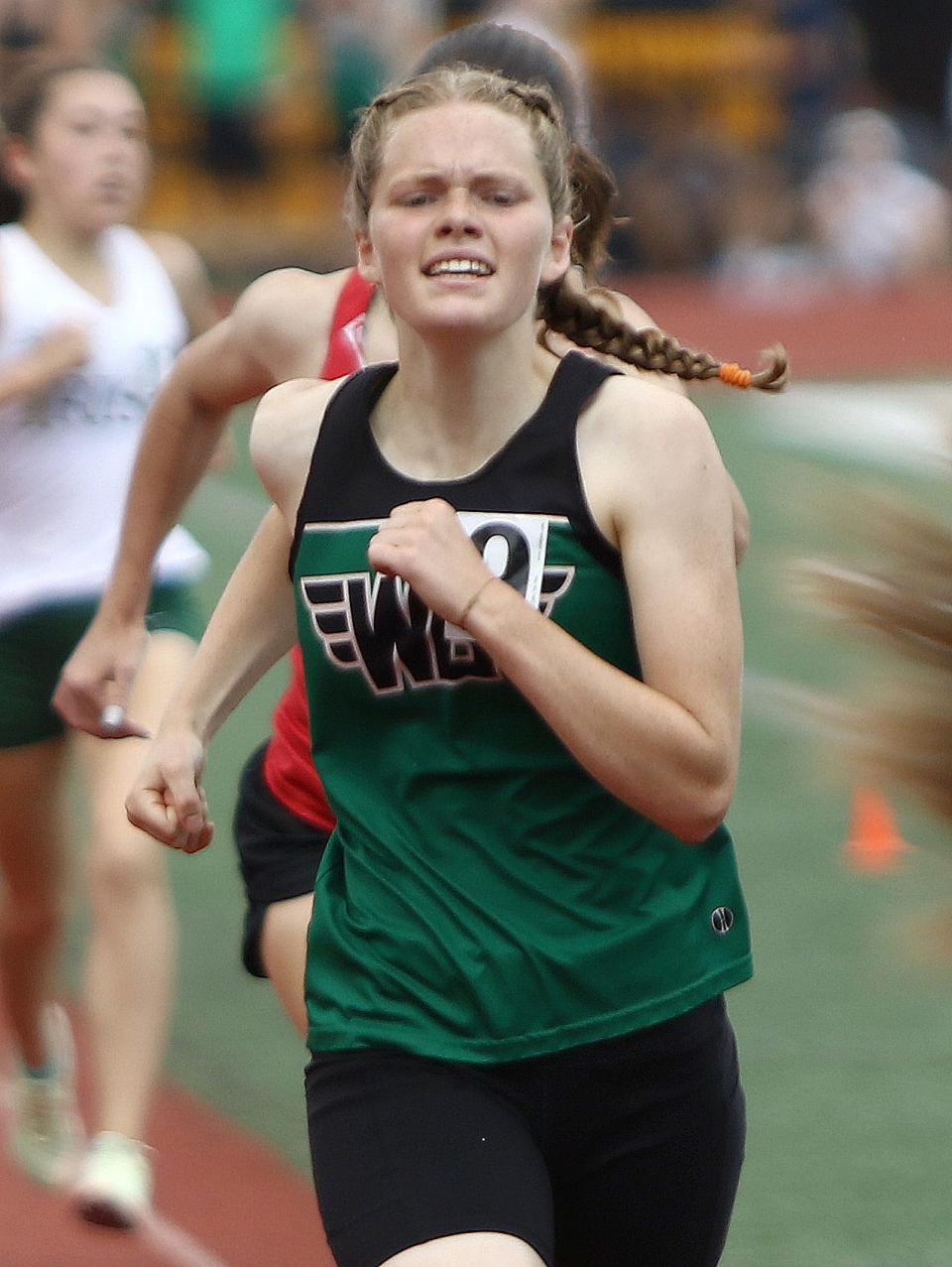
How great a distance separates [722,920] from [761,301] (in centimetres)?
1561

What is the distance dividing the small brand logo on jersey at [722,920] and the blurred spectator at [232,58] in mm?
15665

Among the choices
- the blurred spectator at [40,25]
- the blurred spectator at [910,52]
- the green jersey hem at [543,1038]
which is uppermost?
the blurred spectator at [40,25]

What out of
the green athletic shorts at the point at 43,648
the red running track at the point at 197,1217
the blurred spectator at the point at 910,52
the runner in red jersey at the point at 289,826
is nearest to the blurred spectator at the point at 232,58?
the blurred spectator at the point at 910,52

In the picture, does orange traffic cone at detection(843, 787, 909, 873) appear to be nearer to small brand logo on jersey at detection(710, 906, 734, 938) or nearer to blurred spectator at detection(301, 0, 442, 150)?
small brand logo on jersey at detection(710, 906, 734, 938)

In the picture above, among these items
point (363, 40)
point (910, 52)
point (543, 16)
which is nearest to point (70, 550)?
point (543, 16)

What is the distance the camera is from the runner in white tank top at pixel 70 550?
4309 millimetres

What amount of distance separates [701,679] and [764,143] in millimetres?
18088

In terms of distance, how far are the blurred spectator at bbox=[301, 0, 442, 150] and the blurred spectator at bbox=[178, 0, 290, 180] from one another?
0.39 meters

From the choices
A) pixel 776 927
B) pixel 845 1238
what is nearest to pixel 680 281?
pixel 776 927

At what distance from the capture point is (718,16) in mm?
19906

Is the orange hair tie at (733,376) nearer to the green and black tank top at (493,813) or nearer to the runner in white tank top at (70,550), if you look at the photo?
the green and black tank top at (493,813)

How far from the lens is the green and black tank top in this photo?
2.57 m

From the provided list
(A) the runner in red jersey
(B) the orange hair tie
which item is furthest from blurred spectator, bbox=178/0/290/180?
(B) the orange hair tie

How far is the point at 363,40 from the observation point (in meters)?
18.0
